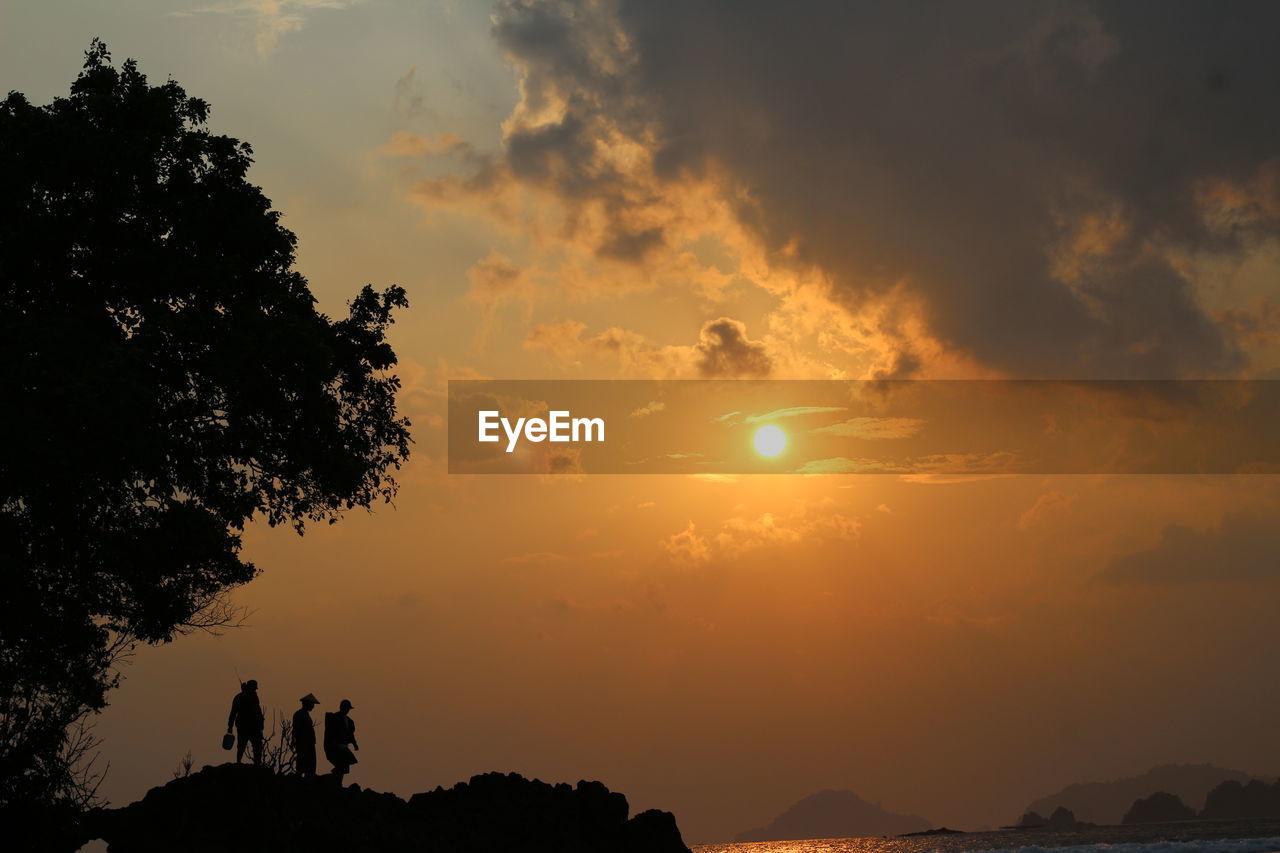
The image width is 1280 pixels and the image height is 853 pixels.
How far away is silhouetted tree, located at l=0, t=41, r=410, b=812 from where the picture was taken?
1841 centimetres

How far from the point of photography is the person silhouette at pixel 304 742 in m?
21.4

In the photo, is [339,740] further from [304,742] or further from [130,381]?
[130,381]

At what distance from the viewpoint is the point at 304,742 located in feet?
70.4

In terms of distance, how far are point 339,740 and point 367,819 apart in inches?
71.6

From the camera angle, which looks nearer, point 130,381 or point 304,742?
point 130,381

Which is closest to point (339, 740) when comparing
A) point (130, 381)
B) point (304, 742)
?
point (304, 742)

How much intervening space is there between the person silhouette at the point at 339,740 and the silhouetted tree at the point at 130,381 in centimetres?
343

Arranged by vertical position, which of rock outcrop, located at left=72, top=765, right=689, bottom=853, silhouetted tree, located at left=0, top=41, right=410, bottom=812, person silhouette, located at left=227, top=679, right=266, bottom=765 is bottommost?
rock outcrop, located at left=72, top=765, right=689, bottom=853

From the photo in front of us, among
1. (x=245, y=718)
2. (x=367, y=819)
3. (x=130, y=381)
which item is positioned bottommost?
(x=367, y=819)

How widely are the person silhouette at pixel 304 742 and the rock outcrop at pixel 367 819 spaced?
37 cm

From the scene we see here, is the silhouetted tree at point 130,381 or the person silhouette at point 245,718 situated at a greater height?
the silhouetted tree at point 130,381

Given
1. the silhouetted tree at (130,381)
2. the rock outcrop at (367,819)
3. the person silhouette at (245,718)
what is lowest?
the rock outcrop at (367,819)

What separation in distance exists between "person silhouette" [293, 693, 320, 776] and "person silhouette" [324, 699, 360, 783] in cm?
47

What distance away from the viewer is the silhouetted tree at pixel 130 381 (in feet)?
60.4
